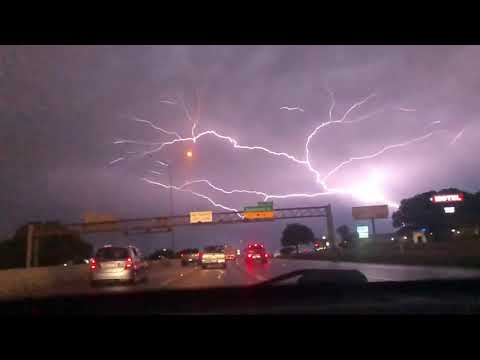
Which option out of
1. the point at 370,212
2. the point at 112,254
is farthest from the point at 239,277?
the point at 370,212

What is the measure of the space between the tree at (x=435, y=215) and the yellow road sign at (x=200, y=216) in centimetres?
3096

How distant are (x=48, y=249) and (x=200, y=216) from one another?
31.5m

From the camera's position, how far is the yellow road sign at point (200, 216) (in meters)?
66.1

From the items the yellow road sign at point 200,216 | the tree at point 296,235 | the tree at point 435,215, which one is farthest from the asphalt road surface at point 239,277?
the tree at point 296,235

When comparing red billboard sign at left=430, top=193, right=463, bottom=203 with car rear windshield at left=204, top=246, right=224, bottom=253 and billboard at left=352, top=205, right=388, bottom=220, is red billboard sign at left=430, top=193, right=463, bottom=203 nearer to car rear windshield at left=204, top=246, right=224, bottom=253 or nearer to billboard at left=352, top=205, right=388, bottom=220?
billboard at left=352, top=205, right=388, bottom=220

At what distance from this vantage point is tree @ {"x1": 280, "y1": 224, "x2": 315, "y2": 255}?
131 metres

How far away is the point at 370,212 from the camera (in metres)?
70.7

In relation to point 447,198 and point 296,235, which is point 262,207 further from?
point 296,235

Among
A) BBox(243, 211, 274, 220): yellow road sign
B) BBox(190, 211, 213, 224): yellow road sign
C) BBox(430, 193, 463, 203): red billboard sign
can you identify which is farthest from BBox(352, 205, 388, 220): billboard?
BBox(190, 211, 213, 224): yellow road sign
